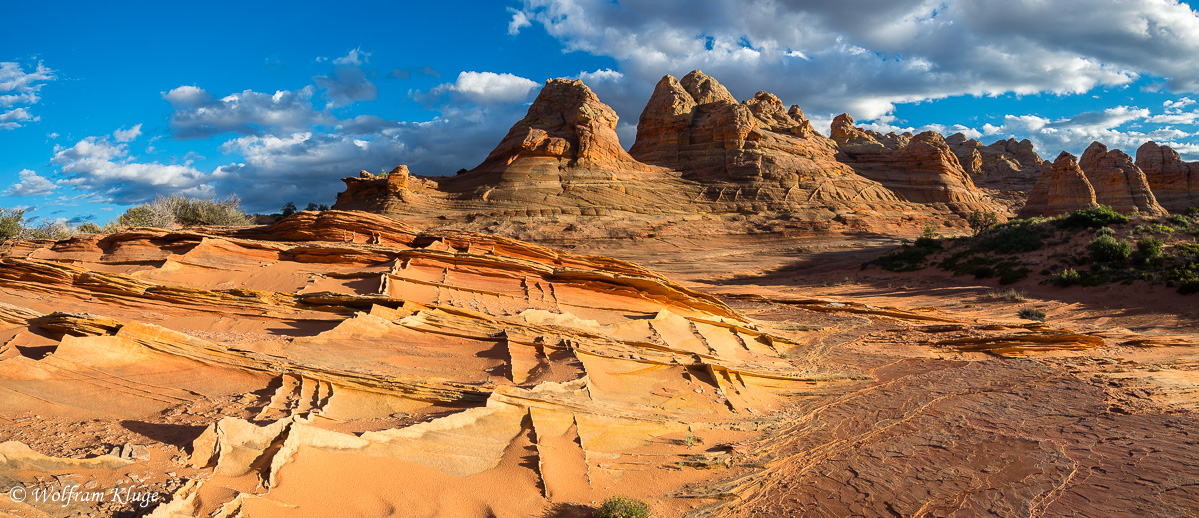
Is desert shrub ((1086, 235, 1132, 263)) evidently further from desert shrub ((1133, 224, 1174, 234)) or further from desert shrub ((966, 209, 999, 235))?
desert shrub ((966, 209, 999, 235))

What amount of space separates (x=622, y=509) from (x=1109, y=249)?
2272cm

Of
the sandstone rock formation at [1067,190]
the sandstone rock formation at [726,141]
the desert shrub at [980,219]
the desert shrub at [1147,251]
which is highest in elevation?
the sandstone rock formation at [726,141]

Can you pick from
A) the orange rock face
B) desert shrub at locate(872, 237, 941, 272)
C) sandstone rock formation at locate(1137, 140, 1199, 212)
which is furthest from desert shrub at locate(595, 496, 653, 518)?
the orange rock face

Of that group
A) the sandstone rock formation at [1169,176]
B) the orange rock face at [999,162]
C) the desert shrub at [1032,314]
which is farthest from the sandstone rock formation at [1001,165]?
the desert shrub at [1032,314]

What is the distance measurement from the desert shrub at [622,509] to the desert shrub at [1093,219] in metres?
26.2

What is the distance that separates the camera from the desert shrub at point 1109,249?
18.9 m

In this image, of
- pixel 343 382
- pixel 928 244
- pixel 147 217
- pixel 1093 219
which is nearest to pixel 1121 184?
pixel 928 244

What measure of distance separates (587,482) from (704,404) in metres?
2.82

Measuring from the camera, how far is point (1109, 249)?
1905 centimetres

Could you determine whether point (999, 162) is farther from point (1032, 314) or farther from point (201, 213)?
point (201, 213)

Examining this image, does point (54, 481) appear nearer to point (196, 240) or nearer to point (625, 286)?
point (196, 240)

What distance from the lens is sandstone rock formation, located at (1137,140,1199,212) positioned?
49219mm

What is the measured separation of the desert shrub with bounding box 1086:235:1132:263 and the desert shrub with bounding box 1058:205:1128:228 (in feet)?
9.82

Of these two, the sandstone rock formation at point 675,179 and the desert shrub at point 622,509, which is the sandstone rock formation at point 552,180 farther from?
the desert shrub at point 622,509
